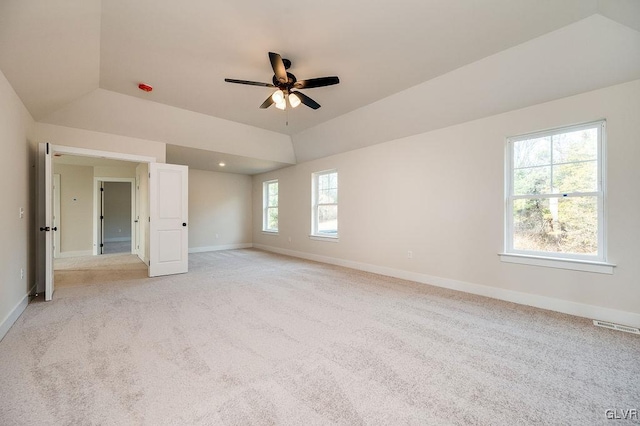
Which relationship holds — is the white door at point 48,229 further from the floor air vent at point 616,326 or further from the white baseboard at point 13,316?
the floor air vent at point 616,326

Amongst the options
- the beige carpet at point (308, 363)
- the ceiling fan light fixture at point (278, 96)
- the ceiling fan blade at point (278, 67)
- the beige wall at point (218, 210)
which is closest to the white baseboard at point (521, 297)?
the beige carpet at point (308, 363)

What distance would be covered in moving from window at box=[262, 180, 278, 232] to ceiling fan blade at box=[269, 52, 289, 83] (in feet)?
16.5

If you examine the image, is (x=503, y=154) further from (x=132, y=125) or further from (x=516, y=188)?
(x=132, y=125)

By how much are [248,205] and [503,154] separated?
7.00 meters

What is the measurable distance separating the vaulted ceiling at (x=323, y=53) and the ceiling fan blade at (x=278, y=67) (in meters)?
0.30

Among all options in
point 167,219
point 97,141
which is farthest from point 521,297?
point 97,141

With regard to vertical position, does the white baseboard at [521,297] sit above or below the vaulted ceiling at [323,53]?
below

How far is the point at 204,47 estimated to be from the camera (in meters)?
2.84

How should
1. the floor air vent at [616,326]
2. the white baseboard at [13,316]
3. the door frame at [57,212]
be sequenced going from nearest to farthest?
1. the white baseboard at [13,316]
2. the floor air vent at [616,326]
3. the door frame at [57,212]

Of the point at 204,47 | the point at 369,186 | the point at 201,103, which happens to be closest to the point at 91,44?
the point at 204,47

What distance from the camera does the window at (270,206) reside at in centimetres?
782

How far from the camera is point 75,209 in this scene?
22.4 feet

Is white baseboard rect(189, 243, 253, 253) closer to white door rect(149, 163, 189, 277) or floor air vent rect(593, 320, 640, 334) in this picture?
white door rect(149, 163, 189, 277)

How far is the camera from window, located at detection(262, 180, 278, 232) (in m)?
7.82
